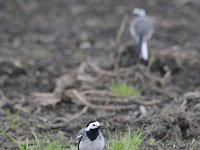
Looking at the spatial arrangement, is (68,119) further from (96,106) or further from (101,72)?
(101,72)

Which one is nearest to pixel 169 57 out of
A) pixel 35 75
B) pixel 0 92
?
pixel 35 75

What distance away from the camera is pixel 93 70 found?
29.9 ft

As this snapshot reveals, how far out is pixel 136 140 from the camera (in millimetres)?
5078

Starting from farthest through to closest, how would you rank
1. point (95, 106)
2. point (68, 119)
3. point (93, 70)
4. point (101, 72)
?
1. point (93, 70)
2. point (101, 72)
3. point (95, 106)
4. point (68, 119)

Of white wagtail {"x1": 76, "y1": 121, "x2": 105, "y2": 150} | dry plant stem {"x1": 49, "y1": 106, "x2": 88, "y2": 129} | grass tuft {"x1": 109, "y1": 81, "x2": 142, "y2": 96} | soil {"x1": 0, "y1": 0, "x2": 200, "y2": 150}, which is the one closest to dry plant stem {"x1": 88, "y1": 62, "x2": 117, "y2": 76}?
soil {"x1": 0, "y1": 0, "x2": 200, "y2": 150}

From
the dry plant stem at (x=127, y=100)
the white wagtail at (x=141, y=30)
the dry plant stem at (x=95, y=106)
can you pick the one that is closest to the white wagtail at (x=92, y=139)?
the dry plant stem at (x=95, y=106)

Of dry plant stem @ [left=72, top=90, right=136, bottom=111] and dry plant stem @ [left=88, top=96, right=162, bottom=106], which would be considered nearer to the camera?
dry plant stem @ [left=72, top=90, right=136, bottom=111]

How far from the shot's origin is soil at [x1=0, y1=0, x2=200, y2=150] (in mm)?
6375

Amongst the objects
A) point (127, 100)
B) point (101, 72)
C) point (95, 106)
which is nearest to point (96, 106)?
point (95, 106)

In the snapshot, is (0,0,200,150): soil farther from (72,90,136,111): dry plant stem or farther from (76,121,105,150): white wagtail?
(76,121,105,150): white wagtail

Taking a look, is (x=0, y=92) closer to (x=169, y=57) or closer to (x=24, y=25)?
(x=169, y=57)

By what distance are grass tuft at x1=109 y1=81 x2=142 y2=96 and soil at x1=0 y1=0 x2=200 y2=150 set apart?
15 centimetres

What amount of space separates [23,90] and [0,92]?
50 centimetres

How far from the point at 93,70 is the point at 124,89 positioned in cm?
125
